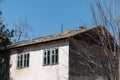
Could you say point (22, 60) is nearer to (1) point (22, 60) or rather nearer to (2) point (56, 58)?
(1) point (22, 60)

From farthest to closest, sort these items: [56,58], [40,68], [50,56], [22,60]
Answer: [22,60] < [40,68] < [50,56] < [56,58]

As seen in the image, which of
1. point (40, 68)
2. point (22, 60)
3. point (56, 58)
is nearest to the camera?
point (56, 58)

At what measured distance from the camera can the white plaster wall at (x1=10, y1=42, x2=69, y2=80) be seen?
2669cm

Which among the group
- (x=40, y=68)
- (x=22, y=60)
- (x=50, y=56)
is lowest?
(x=40, y=68)

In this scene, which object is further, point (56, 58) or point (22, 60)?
point (22, 60)

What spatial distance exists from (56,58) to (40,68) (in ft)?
6.89

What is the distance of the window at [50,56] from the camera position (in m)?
27.4

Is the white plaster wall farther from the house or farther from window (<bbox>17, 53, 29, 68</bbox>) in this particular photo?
window (<bbox>17, 53, 29, 68</bbox>)

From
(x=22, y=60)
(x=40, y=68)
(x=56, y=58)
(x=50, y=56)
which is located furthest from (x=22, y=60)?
(x=56, y=58)

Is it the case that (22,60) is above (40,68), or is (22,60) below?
above

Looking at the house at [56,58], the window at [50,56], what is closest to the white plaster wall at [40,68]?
the house at [56,58]

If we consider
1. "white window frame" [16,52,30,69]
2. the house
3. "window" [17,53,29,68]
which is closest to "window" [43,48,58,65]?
the house

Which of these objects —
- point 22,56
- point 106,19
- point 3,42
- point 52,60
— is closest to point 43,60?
point 52,60

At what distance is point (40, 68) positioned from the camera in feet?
93.4
